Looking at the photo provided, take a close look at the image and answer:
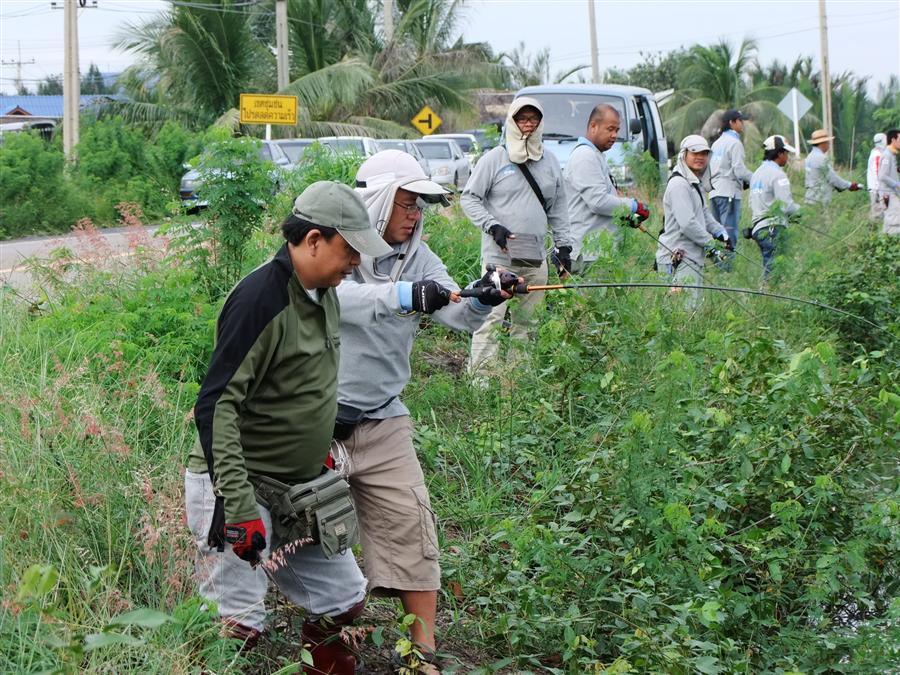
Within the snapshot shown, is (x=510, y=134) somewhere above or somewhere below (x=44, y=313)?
above

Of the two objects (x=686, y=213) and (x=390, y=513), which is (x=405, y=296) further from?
(x=686, y=213)

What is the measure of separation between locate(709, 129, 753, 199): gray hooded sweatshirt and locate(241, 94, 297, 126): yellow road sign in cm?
1120

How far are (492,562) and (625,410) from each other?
1.17m

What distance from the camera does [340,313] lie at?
4.11 meters

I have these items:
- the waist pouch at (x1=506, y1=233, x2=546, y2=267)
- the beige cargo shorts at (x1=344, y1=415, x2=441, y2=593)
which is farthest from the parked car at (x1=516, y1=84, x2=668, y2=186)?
the beige cargo shorts at (x1=344, y1=415, x2=441, y2=593)

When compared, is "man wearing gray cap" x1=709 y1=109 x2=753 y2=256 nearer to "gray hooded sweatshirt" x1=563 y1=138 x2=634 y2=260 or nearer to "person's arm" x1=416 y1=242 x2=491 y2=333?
"gray hooded sweatshirt" x1=563 y1=138 x2=634 y2=260

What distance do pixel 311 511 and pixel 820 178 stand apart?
36.1 feet

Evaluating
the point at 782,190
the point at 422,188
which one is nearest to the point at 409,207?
the point at 422,188

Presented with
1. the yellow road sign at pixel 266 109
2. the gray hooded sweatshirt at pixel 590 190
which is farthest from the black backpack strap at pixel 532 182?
the yellow road sign at pixel 266 109

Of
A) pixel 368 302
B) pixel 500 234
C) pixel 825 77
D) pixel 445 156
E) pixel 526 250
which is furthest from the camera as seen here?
pixel 825 77

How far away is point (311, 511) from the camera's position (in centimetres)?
363

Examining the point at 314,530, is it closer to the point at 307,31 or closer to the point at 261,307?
the point at 261,307

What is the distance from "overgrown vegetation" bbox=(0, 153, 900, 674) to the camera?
3.87 metres

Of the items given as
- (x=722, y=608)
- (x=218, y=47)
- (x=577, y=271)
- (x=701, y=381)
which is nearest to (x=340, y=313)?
(x=722, y=608)
